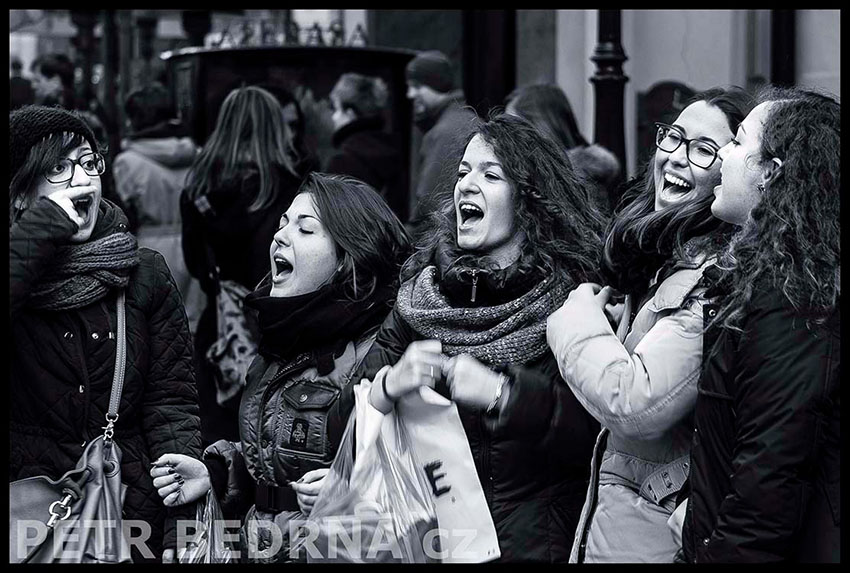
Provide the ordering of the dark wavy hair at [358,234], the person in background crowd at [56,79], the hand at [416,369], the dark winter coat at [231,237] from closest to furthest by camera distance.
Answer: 1. the hand at [416,369]
2. the dark wavy hair at [358,234]
3. the dark winter coat at [231,237]
4. the person in background crowd at [56,79]

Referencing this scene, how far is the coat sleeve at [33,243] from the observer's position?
359 centimetres

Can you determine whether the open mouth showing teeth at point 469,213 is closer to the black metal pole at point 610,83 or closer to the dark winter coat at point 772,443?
the dark winter coat at point 772,443

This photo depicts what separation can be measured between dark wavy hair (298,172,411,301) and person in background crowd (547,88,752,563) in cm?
75

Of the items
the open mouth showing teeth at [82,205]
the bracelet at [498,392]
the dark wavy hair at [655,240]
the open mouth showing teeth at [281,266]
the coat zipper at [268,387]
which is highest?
the open mouth showing teeth at [82,205]

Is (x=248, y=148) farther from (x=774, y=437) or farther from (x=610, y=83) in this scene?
(x=774, y=437)

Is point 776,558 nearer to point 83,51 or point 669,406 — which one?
point 669,406

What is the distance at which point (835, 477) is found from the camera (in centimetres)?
313

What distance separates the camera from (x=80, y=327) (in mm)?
3760

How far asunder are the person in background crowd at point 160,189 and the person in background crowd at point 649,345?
12.9 ft

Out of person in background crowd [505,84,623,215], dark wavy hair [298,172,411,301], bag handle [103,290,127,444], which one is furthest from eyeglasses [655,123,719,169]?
person in background crowd [505,84,623,215]

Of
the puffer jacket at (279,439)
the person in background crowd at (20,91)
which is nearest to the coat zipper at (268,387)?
the puffer jacket at (279,439)

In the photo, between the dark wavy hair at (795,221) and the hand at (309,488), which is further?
the hand at (309,488)

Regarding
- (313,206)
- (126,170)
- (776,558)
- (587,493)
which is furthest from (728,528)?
(126,170)

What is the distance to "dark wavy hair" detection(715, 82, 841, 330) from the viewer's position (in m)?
3.23
